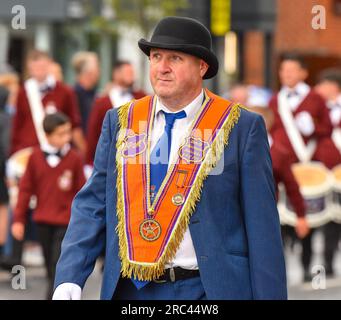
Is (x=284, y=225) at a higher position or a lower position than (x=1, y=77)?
lower

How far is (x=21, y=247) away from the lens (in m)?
12.8

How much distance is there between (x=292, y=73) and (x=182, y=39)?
7.87m

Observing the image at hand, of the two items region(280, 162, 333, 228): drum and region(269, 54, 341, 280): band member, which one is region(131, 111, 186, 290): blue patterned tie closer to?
region(280, 162, 333, 228): drum

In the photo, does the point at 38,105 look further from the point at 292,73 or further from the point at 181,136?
the point at 181,136

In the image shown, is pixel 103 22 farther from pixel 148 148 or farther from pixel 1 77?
pixel 148 148

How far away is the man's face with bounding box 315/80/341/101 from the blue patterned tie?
1015 cm

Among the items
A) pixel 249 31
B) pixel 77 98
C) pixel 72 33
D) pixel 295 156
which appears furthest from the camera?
pixel 249 31

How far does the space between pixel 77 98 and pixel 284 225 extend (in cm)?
329

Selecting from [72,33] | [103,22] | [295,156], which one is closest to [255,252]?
[295,156]

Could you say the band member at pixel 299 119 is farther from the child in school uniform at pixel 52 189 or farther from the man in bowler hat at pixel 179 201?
the man in bowler hat at pixel 179 201

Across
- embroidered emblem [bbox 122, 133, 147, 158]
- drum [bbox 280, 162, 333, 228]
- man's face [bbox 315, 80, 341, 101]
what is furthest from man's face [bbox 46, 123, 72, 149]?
man's face [bbox 315, 80, 341, 101]

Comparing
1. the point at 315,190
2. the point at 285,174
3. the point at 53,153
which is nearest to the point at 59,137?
the point at 53,153

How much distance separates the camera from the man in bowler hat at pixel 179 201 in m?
5.35

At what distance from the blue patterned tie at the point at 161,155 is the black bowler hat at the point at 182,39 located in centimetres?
26
